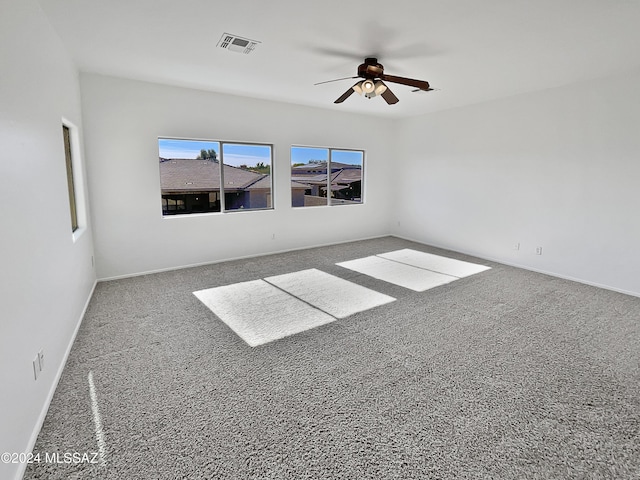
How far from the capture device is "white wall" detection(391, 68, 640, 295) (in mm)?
4082

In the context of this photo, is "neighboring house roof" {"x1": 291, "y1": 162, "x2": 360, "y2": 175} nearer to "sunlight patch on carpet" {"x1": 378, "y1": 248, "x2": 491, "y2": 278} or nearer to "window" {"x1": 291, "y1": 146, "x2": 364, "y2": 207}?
"window" {"x1": 291, "y1": 146, "x2": 364, "y2": 207}

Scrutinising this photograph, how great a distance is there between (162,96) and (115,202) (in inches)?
62.7

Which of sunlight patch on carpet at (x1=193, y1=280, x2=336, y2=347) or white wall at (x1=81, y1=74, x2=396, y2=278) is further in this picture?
white wall at (x1=81, y1=74, x2=396, y2=278)

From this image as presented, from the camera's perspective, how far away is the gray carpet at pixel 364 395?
1.69m

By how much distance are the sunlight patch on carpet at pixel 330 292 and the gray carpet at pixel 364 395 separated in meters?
0.27

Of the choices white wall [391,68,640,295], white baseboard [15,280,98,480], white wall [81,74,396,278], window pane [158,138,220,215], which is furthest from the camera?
window pane [158,138,220,215]

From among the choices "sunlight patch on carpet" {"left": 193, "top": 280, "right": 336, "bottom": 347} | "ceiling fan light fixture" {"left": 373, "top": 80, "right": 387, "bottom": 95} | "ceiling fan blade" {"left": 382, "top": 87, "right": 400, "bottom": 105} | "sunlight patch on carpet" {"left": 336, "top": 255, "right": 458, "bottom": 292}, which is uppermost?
"ceiling fan light fixture" {"left": 373, "top": 80, "right": 387, "bottom": 95}

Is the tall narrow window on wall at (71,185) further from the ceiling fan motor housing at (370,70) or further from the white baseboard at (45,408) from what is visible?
the ceiling fan motor housing at (370,70)

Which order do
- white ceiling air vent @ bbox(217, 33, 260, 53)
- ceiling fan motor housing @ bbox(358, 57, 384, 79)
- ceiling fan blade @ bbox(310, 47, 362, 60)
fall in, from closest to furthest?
1. white ceiling air vent @ bbox(217, 33, 260, 53)
2. ceiling fan blade @ bbox(310, 47, 362, 60)
3. ceiling fan motor housing @ bbox(358, 57, 384, 79)

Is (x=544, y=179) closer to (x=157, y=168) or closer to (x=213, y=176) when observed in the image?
(x=213, y=176)

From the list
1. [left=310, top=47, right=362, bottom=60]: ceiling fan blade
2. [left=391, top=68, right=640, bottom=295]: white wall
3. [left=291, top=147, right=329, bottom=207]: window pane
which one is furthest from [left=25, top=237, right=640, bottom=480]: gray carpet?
[left=291, top=147, right=329, bottom=207]: window pane

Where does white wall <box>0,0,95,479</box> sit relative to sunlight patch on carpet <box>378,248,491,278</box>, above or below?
above

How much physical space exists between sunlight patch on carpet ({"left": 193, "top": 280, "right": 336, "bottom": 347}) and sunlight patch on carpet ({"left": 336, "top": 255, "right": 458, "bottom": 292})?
4.71 ft

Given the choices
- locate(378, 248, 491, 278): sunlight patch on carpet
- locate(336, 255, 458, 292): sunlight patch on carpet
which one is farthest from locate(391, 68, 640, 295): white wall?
locate(336, 255, 458, 292): sunlight patch on carpet
